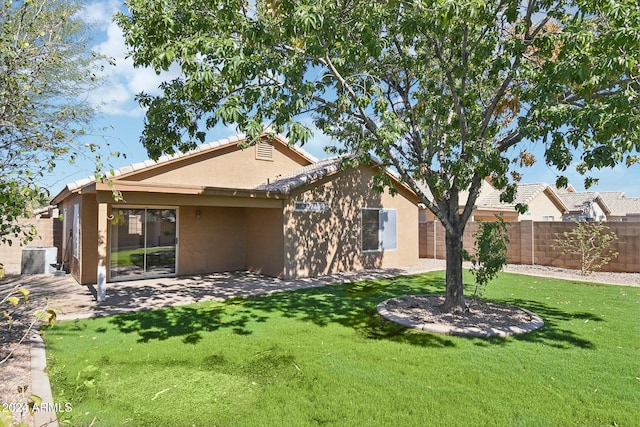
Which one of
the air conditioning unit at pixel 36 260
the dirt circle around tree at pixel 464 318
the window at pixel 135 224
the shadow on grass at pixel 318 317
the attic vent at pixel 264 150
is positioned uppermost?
the attic vent at pixel 264 150

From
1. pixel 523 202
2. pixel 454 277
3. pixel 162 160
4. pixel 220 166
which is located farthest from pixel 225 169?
pixel 523 202

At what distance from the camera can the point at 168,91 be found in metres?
8.16

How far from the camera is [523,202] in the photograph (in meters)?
25.5

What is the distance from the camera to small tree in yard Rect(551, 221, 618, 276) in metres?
14.3

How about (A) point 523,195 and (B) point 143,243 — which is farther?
(A) point 523,195

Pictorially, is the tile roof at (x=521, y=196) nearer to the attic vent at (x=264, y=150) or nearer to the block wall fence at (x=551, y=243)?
the block wall fence at (x=551, y=243)

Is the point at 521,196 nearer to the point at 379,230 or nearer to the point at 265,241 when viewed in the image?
the point at 379,230

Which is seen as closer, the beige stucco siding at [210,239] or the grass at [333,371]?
the grass at [333,371]

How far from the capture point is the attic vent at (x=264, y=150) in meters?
16.2

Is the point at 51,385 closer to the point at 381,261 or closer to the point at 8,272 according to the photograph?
the point at 381,261

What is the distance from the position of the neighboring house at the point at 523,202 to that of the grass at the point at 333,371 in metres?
16.3

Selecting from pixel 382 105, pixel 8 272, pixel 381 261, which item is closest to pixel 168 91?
pixel 382 105

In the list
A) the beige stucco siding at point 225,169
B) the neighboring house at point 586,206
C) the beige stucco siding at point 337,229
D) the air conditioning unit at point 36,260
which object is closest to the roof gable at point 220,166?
the beige stucco siding at point 225,169

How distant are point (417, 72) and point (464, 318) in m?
5.91
